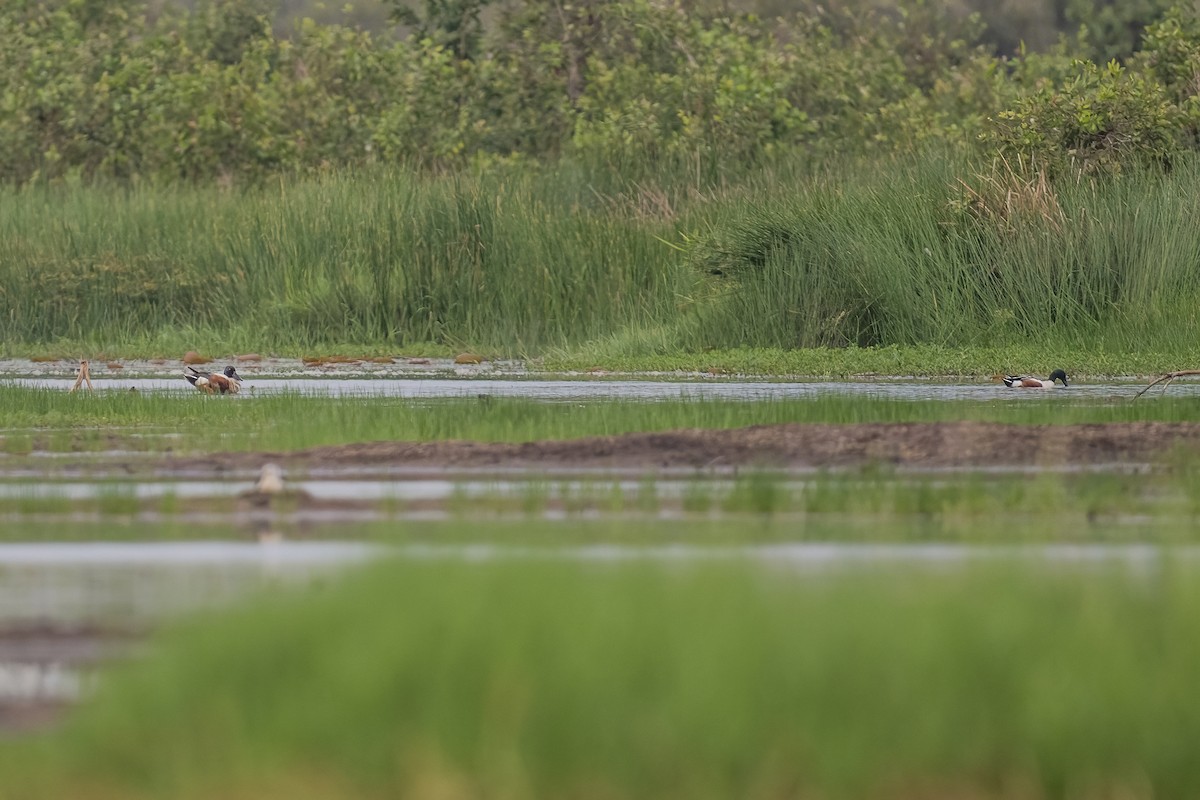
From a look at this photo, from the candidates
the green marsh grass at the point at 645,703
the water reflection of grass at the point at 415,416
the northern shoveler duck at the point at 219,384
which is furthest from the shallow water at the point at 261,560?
the northern shoveler duck at the point at 219,384

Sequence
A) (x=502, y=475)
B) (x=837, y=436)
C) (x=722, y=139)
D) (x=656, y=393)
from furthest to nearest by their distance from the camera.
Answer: (x=722, y=139), (x=656, y=393), (x=837, y=436), (x=502, y=475)

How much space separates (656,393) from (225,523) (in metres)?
7.93

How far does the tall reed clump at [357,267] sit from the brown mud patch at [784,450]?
30.9ft

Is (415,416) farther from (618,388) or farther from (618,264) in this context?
(618,264)

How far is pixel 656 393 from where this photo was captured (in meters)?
17.8

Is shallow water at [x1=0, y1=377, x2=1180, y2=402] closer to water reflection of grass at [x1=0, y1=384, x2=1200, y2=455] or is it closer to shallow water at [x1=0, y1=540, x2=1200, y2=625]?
water reflection of grass at [x1=0, y1=384, x2=1200, y2=455]

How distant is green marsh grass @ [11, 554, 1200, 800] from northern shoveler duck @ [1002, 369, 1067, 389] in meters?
11.7

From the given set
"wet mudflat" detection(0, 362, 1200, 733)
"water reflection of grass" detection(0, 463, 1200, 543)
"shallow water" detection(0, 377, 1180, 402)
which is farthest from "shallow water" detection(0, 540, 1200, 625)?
"shallow water" detection(0, 377, 1180, 402)

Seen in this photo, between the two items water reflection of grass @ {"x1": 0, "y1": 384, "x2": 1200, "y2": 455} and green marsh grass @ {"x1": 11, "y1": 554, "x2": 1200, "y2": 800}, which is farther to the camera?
water reflection of grass @ {"x1": 0, "y1": 384, "x2": 1200, "y2": 455}

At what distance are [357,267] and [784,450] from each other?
1219 centimetres

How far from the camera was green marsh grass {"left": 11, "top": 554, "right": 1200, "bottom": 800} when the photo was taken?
5418 millimetres

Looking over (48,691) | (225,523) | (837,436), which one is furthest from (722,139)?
(48,691)

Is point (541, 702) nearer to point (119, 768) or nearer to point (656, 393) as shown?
point (119, 768)

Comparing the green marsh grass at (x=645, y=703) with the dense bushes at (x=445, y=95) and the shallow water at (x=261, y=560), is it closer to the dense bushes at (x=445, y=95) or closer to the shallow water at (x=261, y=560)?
the shallow water at (x=261, y=560)
